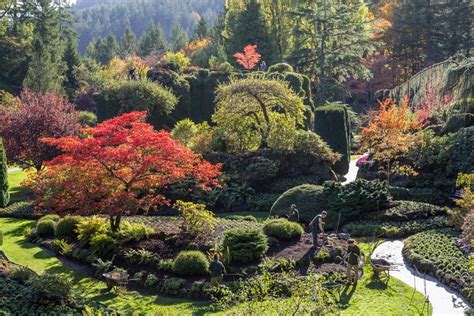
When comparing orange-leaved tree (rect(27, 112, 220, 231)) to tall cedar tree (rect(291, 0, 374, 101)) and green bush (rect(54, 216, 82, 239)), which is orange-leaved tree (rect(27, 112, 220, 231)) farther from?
tall cedar tree (rect(291, 0, 374, 101))

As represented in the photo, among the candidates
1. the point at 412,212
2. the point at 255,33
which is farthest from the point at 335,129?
the point at 255,33

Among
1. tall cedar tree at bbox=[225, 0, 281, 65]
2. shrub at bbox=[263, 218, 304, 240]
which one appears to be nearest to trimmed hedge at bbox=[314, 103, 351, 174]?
shrub at bbox=[263, 218, 304, 240]

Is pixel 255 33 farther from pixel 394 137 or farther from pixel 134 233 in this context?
pixel 134 233

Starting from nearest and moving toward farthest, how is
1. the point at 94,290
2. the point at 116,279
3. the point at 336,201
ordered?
1. the point at 116,279
2. the point at 94,290
3. the point at 336,201

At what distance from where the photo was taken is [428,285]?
512 inches

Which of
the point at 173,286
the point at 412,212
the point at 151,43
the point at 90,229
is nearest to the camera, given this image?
the point at 173,286

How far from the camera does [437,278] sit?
13.4 meters

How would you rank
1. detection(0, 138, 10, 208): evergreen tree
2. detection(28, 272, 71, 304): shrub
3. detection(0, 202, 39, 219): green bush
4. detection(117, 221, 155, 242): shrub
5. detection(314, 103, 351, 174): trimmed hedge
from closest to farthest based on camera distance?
1. detection(28, 272, 71, 304): shrub
2. detection(117, 221, 155, 242): shrub
3. detection(0, 202, 39, 219): green bush
4. detection(0, 138, 10, 208): evergreen tree
5. detection(314, 103, 351, 174): trimmed hedge

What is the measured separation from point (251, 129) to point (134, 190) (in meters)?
10.1

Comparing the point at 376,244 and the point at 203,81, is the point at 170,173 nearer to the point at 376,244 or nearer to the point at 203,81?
the point at 376,244

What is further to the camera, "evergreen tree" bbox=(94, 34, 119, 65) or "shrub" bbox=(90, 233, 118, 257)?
"evergreen tree" bbox=(94, 34, 119, 65)

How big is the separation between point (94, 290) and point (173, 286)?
2.36m

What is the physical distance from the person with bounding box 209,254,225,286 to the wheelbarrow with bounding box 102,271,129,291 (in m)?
2.65

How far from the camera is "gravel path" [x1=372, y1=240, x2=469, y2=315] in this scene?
11578mm
